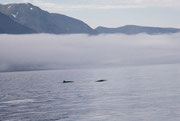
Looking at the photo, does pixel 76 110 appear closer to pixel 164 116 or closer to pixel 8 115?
pixel 8 115

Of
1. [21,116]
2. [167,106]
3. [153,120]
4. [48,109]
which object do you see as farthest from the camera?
[48,109]

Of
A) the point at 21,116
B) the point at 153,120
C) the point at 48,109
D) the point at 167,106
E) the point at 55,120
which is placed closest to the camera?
the point at 153,120

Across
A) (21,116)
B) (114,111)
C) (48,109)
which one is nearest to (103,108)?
(114,111)

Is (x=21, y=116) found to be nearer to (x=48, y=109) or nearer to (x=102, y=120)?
(x=48, y=109)

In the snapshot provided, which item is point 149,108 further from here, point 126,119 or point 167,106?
point 126,119

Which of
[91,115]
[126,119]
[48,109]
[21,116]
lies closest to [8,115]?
[21,116]

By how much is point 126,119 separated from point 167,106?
64.1 ft

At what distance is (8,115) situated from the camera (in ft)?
284

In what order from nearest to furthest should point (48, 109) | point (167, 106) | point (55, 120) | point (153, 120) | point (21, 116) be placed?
point (153, 120) < point (55, 120) < point (21, 116) < point (167, 106) < point (48, 109)

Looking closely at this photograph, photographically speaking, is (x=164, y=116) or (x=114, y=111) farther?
(x=114, y=111)

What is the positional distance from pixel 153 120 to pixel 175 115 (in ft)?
22.7

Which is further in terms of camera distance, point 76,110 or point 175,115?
point 76,110

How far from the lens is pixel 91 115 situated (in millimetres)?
82188

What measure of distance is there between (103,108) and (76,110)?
23.3 feet
